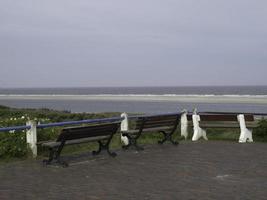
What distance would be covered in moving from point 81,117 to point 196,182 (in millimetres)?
22402

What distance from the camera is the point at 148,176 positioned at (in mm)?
9422

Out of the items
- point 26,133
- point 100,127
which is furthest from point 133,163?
point 26,133

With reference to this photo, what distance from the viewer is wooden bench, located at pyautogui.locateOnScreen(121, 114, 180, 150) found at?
13.0m

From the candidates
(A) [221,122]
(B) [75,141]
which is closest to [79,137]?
(B) [75,141]

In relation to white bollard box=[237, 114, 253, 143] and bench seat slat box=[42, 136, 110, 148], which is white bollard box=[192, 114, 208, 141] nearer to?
white bollard box=[237, 114, 253, 143]

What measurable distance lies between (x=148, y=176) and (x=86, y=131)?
87.3 inches

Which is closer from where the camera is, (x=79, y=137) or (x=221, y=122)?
(x=79, y=137)

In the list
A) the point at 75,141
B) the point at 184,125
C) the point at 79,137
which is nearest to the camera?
the point at 75,141

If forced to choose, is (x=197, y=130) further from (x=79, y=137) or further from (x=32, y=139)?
(x=32, y=139)

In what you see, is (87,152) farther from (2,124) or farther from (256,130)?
(256,130)

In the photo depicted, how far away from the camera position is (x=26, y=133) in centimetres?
1212

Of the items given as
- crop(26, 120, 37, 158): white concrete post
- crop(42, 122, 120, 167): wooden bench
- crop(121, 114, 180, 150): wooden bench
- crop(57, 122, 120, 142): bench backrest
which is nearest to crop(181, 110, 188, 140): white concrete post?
crop(121, 114, 180, 150): wooden bench

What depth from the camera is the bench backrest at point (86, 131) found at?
10.6 meters

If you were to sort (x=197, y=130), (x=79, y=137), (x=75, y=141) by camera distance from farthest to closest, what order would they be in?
(x=197, y=130) < (x=79, y=137) < (x=75, y=141)
